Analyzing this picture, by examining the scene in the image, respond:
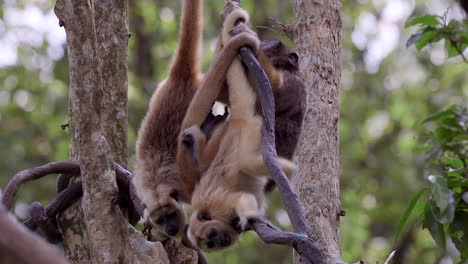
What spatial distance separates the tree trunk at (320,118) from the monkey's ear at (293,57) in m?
0.06

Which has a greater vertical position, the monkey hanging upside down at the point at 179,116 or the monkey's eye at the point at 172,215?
the monkey hanging upside down at the point at 179,116

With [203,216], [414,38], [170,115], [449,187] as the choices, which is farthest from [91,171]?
[414,38]

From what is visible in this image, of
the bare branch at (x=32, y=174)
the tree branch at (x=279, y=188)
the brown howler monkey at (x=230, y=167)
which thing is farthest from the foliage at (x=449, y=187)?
the bare branch at (x=32, y=174)

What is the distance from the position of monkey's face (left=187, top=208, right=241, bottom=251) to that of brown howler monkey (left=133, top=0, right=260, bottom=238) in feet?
2.13

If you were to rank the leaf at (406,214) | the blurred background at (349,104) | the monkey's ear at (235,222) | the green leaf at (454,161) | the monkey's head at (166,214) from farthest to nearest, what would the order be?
the blurred background at (349,104) < the green leaf at (454,161) < the leaf at (406,214) < the monkey's head at (166,214) < the monkey's ear at (235,222)

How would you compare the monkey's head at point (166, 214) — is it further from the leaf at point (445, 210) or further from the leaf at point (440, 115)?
the leaf at point (440, 115)

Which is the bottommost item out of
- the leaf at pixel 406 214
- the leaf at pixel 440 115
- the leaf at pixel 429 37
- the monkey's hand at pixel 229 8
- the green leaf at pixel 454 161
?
the leaf at pixel 406 214

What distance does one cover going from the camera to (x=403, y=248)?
13445 millimetres

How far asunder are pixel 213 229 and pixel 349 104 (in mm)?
12546

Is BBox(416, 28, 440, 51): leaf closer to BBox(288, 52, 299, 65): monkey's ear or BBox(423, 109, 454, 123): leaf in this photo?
BBox(423, 109, 454, 123): leaf

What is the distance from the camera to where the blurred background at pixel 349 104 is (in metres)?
12.6

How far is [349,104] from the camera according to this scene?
15.6 m

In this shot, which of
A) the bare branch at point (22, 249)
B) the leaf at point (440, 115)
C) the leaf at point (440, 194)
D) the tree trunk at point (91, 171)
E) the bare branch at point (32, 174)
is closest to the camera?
the bare branch at point (22, 249)

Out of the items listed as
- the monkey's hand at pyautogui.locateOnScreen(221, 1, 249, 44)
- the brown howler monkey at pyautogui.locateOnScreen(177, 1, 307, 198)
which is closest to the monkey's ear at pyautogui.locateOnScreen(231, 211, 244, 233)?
the brown howler monkey at pyautogui.locateOnScreen(177, 1, 307, 198)
